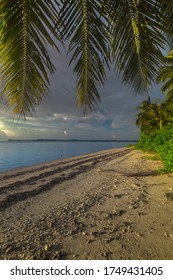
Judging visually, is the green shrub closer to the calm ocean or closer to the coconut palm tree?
the coconut palm tree

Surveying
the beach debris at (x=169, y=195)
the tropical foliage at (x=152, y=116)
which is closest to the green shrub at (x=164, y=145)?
the beach debris at (x=169, y=195)

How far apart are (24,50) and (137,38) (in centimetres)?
141

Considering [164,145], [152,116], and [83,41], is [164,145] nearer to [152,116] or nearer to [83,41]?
[83,41]

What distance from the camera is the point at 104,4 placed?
94.3 inches

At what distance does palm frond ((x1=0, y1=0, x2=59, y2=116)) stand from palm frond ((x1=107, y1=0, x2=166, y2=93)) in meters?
0.89

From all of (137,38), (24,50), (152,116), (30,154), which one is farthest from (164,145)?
(30,154)

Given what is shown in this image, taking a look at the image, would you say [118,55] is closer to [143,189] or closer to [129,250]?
[129,250]

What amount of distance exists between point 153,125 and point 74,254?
33191 millimetres

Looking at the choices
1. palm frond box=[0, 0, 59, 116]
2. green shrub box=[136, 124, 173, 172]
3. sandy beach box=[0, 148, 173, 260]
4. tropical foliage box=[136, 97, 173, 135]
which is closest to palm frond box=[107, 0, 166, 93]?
palm frond box=[0, 0, 59, 116]

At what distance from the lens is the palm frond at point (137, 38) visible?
234 cm

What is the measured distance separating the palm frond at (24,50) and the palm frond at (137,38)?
887 millimetres

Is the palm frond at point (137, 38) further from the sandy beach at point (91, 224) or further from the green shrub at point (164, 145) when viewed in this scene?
the green shrub at point (164, 145)

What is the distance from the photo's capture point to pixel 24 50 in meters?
2.19

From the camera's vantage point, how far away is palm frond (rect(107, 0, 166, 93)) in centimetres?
234
